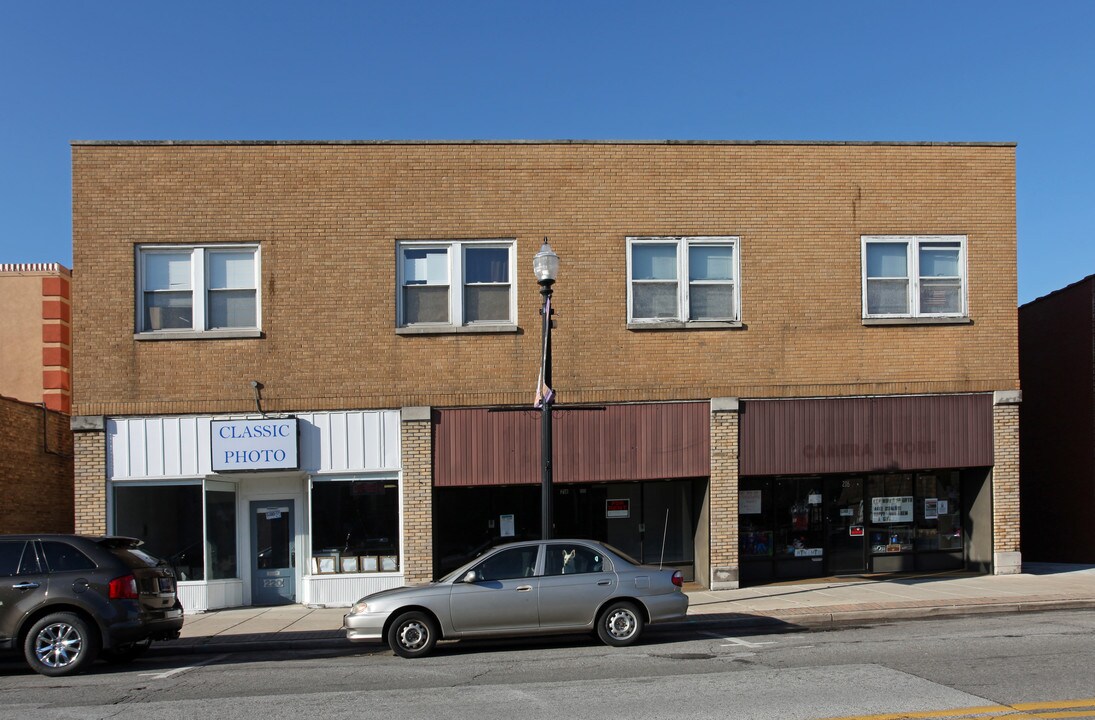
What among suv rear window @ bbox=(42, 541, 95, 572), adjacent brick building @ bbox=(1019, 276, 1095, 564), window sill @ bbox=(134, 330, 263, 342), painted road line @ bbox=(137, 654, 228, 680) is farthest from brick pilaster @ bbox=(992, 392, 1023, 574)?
suv rear window @ bbox=(42, 541, 95, 572)

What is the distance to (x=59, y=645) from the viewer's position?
35.4 feet

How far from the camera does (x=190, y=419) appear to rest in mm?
16453

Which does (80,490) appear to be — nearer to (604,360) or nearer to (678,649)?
(604,360)

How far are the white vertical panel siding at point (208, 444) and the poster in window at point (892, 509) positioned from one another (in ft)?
29.1

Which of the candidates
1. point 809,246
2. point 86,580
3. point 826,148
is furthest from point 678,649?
point 826,148

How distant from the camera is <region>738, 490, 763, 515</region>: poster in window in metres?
17.7

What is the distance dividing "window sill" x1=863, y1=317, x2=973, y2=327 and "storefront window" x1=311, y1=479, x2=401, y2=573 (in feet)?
29.0

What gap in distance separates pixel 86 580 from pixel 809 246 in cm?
1252

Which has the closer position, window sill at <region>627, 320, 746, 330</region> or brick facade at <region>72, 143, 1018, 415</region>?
brick facade at <region>72, 143, 1018, 415</region>

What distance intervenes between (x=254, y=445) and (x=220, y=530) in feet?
5.65

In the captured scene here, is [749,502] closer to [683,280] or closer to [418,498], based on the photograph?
[683,280]

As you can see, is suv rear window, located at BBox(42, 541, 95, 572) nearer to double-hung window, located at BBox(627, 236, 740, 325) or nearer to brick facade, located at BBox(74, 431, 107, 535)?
brick facade, located at BBox(74, 431, 107, 535)

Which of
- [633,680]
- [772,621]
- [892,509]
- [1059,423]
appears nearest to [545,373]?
[772,621]

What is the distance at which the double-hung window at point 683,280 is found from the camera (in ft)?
56.1
